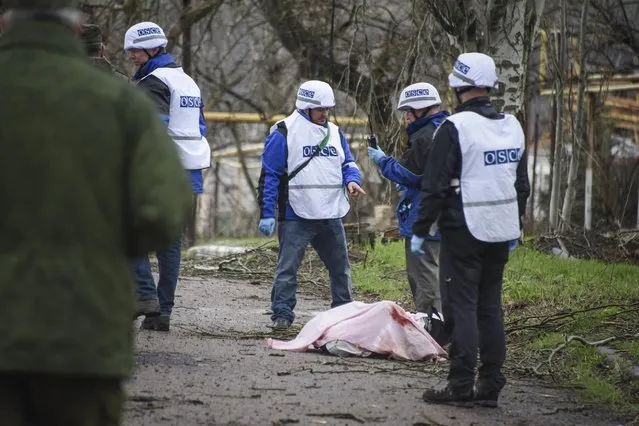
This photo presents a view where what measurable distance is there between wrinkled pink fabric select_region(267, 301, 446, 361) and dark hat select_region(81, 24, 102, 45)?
8.02ft

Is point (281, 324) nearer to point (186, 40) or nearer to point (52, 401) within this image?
point (52, 401)

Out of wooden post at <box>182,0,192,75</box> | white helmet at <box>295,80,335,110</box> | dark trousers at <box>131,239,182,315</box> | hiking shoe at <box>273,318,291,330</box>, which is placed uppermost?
wooden post at <box>182,0,192,75</box>

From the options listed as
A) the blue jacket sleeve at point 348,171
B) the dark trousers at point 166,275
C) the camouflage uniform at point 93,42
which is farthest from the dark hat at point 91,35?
the blue jacket sleeve at point 348,171

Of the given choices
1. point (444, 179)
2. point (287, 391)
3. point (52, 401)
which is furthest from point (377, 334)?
point (52, 401)

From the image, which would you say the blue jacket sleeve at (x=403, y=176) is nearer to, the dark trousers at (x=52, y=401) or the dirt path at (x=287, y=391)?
the dirt path at (x=287, y=391)

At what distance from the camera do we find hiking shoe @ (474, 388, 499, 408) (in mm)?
7305

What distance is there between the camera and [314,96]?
996 centimetres

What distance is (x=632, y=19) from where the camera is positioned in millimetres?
20891

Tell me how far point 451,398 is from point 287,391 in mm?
931

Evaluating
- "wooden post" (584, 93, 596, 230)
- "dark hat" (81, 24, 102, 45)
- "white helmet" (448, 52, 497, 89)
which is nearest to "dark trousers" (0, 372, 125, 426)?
"white helmet" (448, 52, 497, 89)

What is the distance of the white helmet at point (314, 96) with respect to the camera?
32.6 ft

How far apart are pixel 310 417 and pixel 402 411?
1.90ft

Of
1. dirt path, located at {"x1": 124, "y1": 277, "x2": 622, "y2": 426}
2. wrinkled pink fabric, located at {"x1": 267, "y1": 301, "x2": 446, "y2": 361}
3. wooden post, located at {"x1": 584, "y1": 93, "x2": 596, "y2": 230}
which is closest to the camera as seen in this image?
dirt path, located at {"x1": 124, "y1": 277, "x2": 622, "y2": 426}

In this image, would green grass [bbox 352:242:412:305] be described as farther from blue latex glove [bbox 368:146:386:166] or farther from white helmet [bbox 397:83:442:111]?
white helmet [bbox 397:83:442:111]
